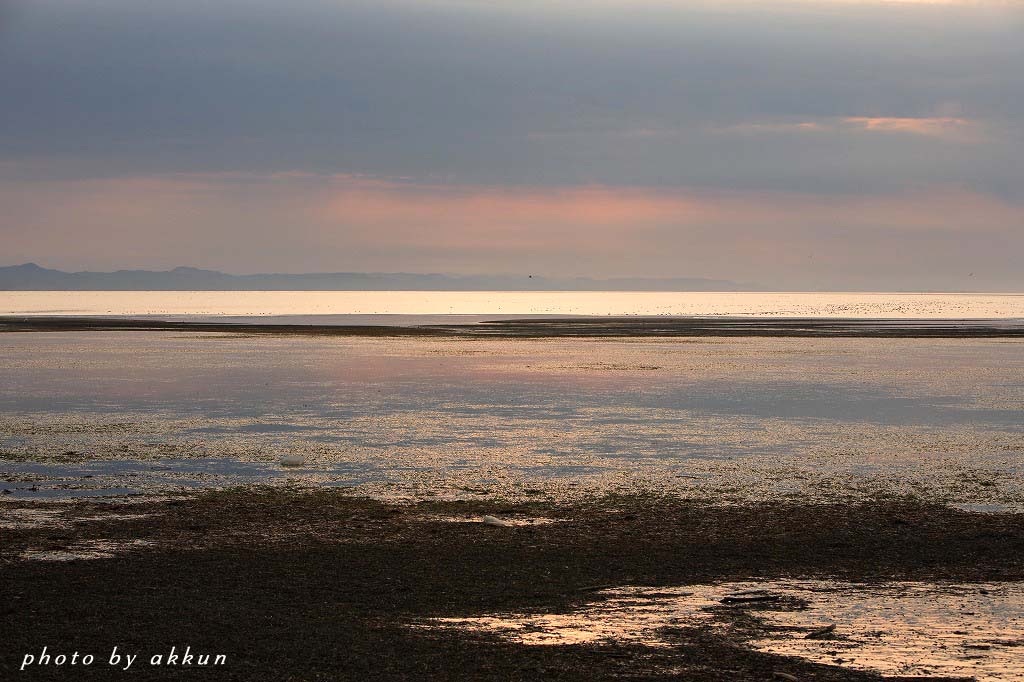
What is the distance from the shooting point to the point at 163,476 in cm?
2064

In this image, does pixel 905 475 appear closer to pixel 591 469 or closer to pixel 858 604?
pixel 591 469

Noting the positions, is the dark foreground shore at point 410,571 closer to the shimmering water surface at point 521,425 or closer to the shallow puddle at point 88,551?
the shallow puddle at point 88,551

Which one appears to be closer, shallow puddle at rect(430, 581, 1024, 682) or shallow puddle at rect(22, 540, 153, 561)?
shallow puddle at rect(430, 581, 1024, 682)

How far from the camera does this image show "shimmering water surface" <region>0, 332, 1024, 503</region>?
2044 centimetres

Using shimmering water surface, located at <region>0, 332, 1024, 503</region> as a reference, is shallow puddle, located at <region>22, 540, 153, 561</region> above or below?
below

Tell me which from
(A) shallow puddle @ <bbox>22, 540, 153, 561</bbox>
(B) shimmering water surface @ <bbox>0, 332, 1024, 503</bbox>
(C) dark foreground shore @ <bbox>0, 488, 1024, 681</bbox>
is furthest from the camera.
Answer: (B) shimmering water surface @ <bbox>0, 332, 1024, 503</bbox>

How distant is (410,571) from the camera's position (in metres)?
13.6

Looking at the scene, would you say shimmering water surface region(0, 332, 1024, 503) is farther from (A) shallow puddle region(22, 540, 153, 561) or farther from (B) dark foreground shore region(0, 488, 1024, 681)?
(A) shallow puddle region(22, 540, 153, 561)

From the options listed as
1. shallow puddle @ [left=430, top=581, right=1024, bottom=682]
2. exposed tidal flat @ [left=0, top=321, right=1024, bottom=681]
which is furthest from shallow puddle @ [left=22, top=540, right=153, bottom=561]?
shallow puddle @ [left=430, top=581, right=1024, bottom=682]

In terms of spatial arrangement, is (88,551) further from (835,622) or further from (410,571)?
(835,622)

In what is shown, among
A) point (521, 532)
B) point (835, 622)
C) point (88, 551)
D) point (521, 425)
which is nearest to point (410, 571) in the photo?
point (521, 532)

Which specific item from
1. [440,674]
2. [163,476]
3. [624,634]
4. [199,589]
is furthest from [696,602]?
[163,476]

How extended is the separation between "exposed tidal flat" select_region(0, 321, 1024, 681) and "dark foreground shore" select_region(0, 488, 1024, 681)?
55mm

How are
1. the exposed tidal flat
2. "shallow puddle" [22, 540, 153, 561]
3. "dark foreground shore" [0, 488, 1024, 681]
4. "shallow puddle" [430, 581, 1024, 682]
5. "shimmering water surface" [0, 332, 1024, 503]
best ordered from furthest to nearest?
"shimmering water surface" [0, 332, 1024, 503]
"shallow puddle" [22, 540, 153, 561]
the exposed tidal flat
"shallow puddle" [430, 581, 1024, 682]
"dark foreground shore" [0, 488, 1024, 681]
